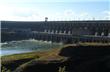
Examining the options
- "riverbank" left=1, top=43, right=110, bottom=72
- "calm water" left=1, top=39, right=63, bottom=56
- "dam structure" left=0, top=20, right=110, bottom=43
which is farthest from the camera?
"dam structure" left=0, top=20, right=110, bottom=43

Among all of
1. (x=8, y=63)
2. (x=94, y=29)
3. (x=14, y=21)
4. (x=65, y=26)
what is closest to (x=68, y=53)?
(x=8, y=63)

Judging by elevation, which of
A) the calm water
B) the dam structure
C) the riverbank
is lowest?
the calm water

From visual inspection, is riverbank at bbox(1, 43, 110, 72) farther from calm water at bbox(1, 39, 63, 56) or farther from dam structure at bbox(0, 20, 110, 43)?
dam structure at bbox(0, 20, 110, 43)

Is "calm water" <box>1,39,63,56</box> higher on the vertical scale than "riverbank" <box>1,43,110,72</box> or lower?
lower

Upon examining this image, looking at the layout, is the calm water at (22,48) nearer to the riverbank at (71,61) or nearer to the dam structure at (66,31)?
the dam structure at (66,31)

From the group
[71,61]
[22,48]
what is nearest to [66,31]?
[22,48]

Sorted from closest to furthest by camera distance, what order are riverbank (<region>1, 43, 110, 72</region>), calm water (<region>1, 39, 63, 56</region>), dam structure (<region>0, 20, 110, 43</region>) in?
riverbank (<region>1, 43, 110, 72</region>) < calm water (<region>1, 39, 63, 56</region>) < dam structure (<region>0, 20, 110, 43</region>)

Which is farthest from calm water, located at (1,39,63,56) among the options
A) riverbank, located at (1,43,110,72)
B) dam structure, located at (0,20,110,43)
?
riverbank, located at (1,43,110,72)

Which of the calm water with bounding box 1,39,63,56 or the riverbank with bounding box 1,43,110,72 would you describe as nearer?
the riverbank with bounding box 1,43,110,72

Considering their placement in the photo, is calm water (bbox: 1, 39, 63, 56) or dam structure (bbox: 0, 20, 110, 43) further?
dam structure (bbox: 0, 20, 110, 43)

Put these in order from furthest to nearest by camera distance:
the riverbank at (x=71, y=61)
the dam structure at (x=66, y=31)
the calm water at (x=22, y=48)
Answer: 1. the dam structure at (x=66, y=31)
2. the calm water at (x=22, y=48)
3. the riverbank at (x=71, y=61)

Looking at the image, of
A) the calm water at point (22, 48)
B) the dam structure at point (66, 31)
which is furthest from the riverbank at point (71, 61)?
the dam structure at point (66, 31)

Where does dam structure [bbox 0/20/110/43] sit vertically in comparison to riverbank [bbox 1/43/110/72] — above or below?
above

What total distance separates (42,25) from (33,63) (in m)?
123
